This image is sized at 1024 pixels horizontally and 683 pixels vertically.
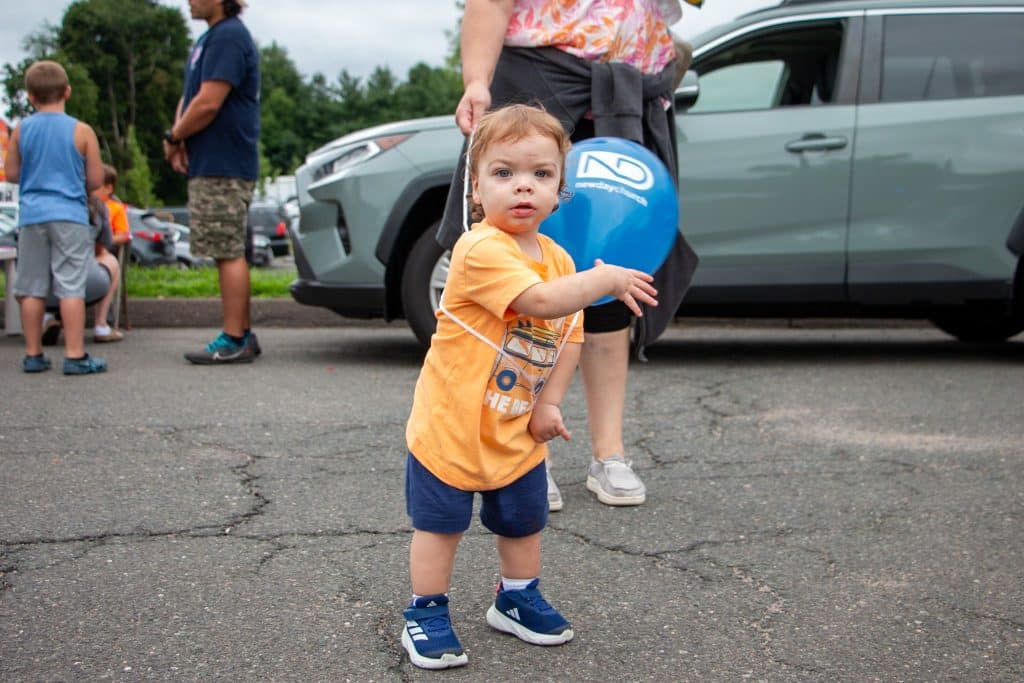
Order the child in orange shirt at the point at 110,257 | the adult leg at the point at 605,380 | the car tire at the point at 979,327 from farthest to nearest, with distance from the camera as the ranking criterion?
the child in orange shirt at the point at 110,257 → the car tire at the point at 979,327 → the adult leg at the point at 605,380

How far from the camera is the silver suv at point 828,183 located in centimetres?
561

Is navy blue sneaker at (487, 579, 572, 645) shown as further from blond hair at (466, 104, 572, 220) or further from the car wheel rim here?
the car wheel rim

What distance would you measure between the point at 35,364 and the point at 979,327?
16.5ft

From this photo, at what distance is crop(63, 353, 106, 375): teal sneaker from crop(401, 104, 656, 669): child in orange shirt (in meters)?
3.63

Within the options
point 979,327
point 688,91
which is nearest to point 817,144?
point 688,91

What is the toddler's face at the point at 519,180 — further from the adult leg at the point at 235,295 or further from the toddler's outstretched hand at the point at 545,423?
the adult leg at the point at 235,295

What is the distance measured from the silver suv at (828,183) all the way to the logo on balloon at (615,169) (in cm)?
260

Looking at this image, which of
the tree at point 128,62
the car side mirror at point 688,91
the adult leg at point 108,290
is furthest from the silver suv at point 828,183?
the tree at point 128,62

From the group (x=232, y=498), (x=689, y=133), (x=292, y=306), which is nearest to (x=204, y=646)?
(x=232, y=498)

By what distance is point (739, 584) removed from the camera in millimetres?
2666

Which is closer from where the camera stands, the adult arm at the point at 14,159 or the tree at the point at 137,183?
the adult arm at the point at 14,159

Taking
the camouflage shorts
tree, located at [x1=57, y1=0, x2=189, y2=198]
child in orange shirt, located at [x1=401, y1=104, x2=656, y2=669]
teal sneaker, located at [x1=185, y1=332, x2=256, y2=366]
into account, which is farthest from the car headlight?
tree, located at [x1=57, y1=0, x2=189, y2=198]

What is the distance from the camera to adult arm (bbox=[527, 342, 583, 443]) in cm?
226

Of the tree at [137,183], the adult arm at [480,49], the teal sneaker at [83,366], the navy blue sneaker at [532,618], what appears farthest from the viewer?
the tree at [137,183]
